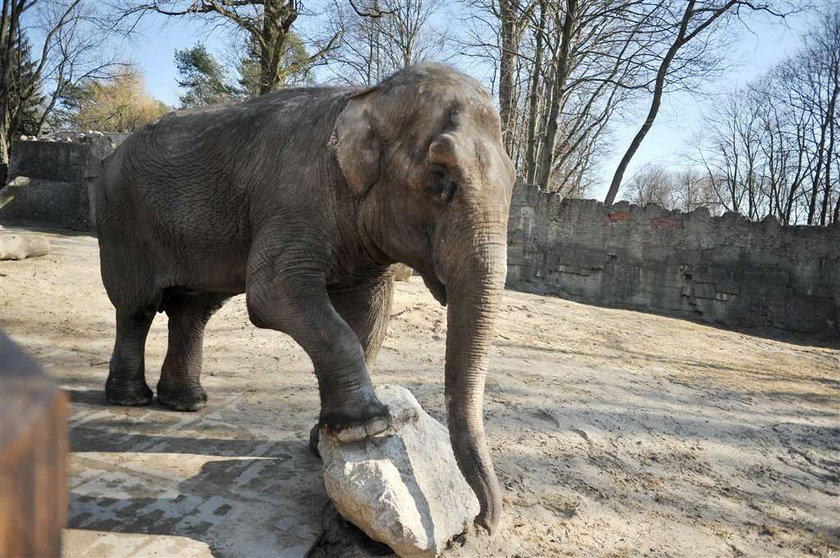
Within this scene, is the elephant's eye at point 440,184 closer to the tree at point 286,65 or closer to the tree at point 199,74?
the tree at point 286,65

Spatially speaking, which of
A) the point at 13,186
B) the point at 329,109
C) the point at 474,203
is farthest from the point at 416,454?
the point at 13,186

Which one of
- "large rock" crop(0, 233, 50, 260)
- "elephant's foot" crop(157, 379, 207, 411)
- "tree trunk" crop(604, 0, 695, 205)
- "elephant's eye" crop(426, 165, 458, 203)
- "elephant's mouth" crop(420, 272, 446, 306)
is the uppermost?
"tree trunk" crop(604, 0, 695, 205)

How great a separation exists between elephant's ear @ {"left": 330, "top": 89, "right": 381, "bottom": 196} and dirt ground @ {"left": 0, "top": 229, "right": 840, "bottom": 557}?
5.75 ft

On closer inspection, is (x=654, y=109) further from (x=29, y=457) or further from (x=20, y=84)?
(x=20, y=84)

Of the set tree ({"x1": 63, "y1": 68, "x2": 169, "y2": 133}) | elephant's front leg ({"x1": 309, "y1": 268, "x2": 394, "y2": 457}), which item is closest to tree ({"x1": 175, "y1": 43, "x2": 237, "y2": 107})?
tree ({"x1": 63, "y1": 68, "x2": 169, "y2": 133})

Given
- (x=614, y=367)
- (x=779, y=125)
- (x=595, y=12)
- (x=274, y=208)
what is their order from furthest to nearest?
(x=779, y=125), (x=595, y=12), (x=614, y=367), (x=274, y=208)

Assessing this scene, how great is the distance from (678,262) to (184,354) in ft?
43.7

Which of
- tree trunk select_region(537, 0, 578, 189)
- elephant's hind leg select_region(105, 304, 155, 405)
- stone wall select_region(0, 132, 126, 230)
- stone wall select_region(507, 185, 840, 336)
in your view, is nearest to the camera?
elephant's hind leg select_region(105, 304, 155, 405)

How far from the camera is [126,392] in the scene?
4652 millimetres

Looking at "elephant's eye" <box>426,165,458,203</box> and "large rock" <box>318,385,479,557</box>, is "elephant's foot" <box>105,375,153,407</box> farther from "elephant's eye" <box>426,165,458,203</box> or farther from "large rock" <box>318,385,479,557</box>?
"elephant's eye" <box>426,165,458,203</box>

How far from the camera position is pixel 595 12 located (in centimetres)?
1814

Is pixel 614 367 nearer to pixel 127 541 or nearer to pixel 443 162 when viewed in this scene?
pixel 443 162

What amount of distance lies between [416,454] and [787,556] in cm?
221

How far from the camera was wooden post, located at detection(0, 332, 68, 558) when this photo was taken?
1.32 feet
